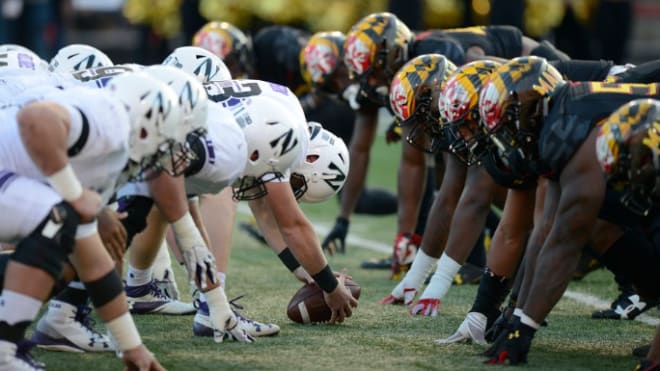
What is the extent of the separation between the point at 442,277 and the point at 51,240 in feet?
7.74

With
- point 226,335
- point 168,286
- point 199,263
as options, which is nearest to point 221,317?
point 226,335

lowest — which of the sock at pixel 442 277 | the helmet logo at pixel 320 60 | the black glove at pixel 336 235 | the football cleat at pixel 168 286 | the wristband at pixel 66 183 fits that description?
the black glove at pixel 336 235

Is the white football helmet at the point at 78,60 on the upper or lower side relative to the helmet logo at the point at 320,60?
upper

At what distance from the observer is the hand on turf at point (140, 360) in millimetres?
4645

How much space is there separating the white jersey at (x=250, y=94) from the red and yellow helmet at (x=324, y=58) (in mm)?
3109

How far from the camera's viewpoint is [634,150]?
4594 millimetres

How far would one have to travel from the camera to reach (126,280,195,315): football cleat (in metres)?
6.31

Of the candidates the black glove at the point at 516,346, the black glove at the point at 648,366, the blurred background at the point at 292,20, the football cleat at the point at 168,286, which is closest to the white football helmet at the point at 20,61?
the football cleat at the point at 168,286

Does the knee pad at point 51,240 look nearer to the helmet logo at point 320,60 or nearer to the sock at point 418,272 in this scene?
the sock at point 418,272

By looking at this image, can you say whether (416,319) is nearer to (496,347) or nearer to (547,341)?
(547,341)

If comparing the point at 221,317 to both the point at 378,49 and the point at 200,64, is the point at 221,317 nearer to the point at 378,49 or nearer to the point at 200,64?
the point at 200,64

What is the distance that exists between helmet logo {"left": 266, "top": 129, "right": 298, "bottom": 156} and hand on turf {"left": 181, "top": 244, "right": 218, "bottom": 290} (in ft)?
1.82

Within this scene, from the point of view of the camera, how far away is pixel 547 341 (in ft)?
18.8

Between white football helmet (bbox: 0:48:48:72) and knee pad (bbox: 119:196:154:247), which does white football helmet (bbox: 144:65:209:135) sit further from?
white football helmet (bbox: 0:48:48:72)
